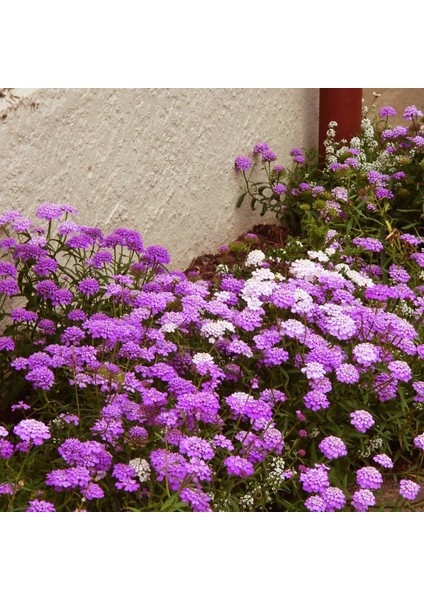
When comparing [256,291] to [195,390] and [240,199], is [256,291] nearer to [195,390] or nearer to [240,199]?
[195,390]

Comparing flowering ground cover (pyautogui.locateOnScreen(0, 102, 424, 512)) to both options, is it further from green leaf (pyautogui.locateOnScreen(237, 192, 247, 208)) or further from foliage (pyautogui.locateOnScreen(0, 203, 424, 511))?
green leaf (pyautogui.locateOnScreen(237, 192, 247, 208))

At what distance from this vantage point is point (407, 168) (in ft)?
16.8

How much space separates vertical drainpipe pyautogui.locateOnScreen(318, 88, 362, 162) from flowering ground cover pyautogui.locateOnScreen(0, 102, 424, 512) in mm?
2488

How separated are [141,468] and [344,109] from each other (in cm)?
394

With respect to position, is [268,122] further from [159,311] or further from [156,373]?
[156,373]

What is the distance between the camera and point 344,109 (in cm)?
600

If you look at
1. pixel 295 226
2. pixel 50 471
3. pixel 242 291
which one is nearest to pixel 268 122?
pixel 295 226

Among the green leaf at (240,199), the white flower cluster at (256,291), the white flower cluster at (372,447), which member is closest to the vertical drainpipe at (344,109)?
the green leaf at (240,199)

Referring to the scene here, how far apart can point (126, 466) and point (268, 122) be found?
3.31 meters

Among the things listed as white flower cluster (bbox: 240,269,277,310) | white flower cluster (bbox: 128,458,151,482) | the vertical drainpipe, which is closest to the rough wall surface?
the vertical drainpipe

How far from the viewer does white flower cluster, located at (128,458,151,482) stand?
2.55 metres

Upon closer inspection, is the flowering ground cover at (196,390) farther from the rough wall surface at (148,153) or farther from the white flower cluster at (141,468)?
the rough wall surface at (148,153)

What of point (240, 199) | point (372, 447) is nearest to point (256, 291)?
point (372, 447)

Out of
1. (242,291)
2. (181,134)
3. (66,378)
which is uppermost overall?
(181,134)
